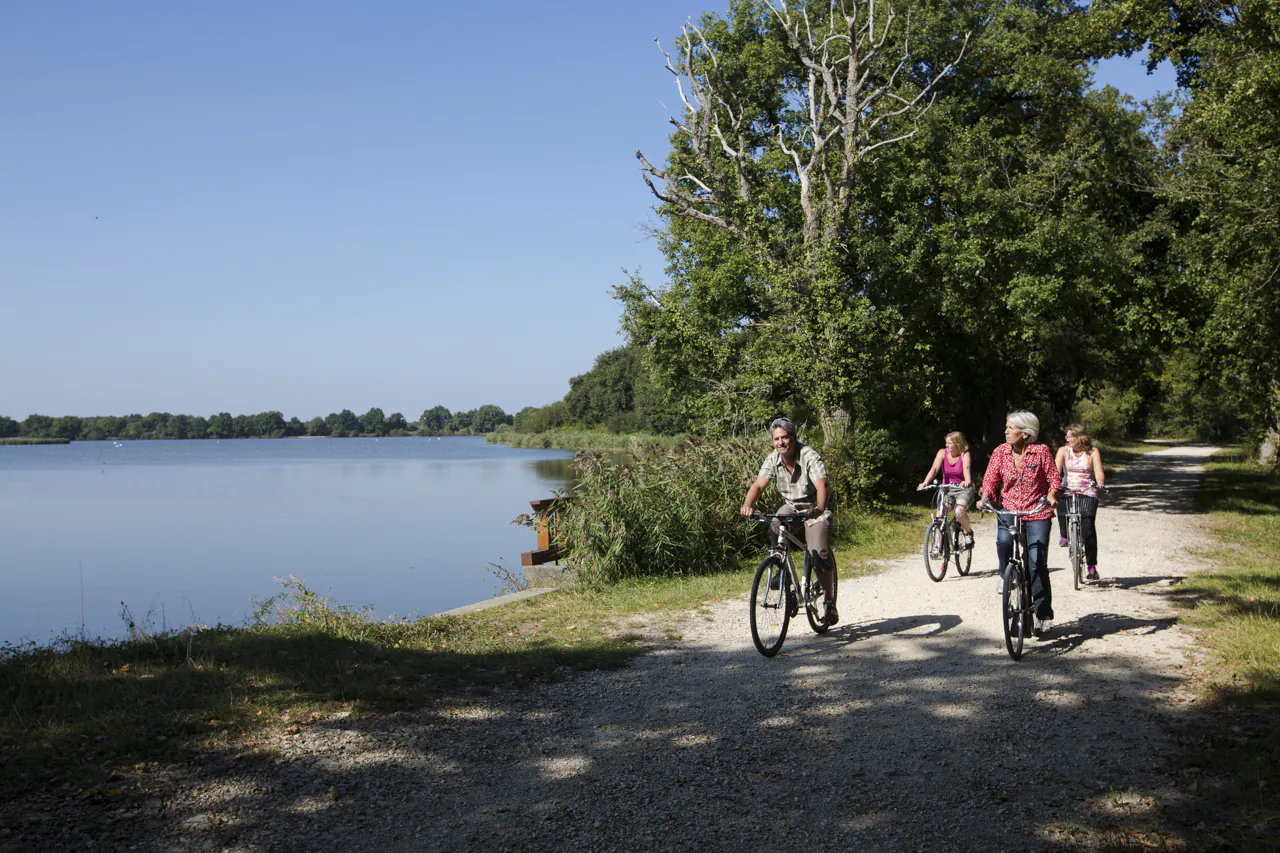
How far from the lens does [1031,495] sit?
7352 millimetres

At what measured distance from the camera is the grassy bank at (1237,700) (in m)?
4.17

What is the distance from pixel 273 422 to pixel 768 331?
142963 millimetres

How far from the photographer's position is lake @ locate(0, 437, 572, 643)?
1645 cm

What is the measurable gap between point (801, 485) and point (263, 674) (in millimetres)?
4258

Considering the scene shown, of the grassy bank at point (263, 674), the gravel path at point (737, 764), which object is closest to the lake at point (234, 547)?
the grassy bank at point (263, 674)

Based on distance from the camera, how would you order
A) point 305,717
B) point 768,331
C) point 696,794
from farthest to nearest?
1. point 768,331
2. point 305,717
3. point 696,794

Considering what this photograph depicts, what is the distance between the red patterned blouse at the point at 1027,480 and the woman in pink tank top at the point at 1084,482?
3081 mm

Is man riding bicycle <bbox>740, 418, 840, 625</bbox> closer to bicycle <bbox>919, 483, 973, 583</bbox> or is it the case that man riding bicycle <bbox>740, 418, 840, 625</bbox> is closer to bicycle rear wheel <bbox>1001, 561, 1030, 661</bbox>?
bicycle rear wheel <bbox>1001, 561, 1030, 661</bbox>

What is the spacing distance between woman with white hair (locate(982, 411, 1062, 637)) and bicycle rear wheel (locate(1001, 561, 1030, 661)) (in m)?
0.11

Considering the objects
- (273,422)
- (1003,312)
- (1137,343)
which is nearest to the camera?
(1003,312)

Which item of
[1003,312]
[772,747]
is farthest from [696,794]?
[1003,312]

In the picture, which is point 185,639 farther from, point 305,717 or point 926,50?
point 926,50

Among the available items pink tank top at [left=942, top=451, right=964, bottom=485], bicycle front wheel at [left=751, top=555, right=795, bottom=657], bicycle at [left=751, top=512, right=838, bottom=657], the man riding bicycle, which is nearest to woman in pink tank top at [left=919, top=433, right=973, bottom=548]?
pink tank top at [left=942, top=451, right=964, bottom=485]

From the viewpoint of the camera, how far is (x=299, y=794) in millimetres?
4625
